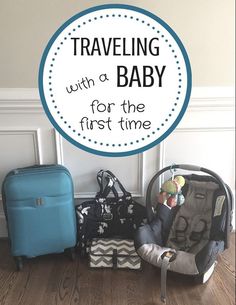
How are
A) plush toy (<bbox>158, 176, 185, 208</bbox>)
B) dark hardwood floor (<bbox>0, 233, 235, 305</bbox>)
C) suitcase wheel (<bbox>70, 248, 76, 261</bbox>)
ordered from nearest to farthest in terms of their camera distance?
dark hardwood floor (<bbox>0, 233, 235, 305</bbox>)
plush toy (<bbox>158, 176, 185, 208</bbox>)
suitcase wheel (<bbox>70, 248, 76, 261</bbox>)

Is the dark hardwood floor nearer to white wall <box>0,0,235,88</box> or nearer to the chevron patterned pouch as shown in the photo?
the chevron patterned pouch

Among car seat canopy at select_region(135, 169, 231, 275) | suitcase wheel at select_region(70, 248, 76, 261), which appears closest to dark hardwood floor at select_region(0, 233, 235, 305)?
suitcase wheel at select_region(70, 248, 76, 261)

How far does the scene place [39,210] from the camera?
158 centimetres

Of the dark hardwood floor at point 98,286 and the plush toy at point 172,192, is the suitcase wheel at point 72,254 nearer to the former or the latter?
the dark hardwood floor at point 98,286

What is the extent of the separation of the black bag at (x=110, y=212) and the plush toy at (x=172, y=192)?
7.4 inches

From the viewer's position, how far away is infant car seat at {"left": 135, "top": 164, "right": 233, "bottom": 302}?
146cm

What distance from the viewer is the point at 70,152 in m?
1.76

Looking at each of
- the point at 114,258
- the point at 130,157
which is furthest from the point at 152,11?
the point at 114,258

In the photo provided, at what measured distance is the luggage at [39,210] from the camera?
1542mm

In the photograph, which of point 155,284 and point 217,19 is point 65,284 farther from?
point 217,19

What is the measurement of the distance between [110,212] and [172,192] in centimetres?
37

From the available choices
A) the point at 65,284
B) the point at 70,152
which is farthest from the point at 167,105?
the point at 65,284

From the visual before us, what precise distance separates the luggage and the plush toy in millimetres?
465

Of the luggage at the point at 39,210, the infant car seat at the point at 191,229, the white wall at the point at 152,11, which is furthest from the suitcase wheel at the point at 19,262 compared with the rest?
the white wall at the point at 152,11
